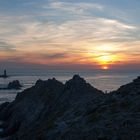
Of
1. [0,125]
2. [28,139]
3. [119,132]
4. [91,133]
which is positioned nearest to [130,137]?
[119,132]

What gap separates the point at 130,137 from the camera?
1709 cm

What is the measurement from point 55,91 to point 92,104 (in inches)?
1068

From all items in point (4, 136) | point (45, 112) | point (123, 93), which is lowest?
point (4, 136)

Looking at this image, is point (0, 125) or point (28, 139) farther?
point (0, 125)

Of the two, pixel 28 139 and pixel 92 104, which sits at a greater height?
pixel 92 104

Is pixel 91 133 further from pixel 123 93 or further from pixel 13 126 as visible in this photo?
pixel 13 126

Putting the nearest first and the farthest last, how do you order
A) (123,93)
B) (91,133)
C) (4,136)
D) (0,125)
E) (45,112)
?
(91,133) → (123,93) → (45,112) → (4,136) → (0,125)

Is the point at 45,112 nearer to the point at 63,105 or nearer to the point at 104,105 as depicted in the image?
the point at 63,105

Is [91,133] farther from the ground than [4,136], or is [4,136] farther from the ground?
[91,133]

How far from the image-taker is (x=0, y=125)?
5406 centimetres

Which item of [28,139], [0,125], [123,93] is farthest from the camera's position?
[0,125]

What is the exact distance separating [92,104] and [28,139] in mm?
11548

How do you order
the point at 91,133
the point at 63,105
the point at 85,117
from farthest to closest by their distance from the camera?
the point at 63,105, the point at 85,117, the point at 91,133

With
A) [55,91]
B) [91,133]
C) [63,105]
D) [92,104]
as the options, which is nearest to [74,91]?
[63,105]
